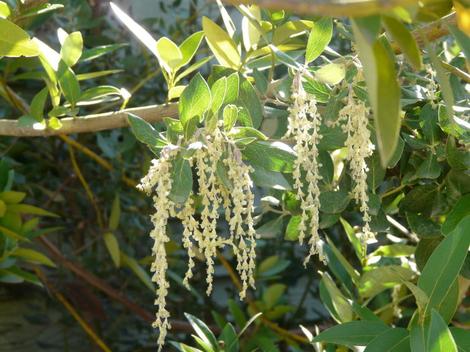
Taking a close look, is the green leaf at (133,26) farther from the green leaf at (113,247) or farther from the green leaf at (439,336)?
the green leaf at (113,247)

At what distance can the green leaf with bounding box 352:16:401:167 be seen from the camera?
0.58 m

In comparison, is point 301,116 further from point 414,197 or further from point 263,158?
point 414,197

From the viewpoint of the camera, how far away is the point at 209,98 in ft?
3.26

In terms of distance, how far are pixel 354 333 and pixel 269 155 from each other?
30 cm

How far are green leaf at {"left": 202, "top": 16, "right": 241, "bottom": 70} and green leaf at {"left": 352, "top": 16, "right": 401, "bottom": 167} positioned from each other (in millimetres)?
410

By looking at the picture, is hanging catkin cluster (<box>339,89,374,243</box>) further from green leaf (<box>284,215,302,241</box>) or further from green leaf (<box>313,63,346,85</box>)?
green leaf (<box>284,215,302,241</box>)

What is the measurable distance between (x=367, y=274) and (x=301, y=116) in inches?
19.2

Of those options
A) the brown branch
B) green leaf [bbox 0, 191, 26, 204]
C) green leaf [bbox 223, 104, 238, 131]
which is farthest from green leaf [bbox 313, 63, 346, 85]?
the brown branch

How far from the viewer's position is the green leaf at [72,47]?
3.92 feet

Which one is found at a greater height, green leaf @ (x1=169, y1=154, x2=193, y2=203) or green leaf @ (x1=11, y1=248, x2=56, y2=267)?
green leaf @ (x1=169, y1=154, x2=193, y2=203)

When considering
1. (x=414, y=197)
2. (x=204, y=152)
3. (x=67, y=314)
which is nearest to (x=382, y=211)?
(x=414, y=197)

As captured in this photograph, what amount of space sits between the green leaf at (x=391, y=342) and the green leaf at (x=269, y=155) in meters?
0.26

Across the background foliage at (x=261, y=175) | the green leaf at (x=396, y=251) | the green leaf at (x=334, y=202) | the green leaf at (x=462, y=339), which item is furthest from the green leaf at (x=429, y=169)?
the green leaf at (x=396, y=251)

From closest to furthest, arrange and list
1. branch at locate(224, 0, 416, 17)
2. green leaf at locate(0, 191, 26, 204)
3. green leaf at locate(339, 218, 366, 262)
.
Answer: branch at locate(224, 0, 416, 17)
green leaf at locate(339, 218, 366, 262)
green leaf at locate(0, 191, 26, 204)
